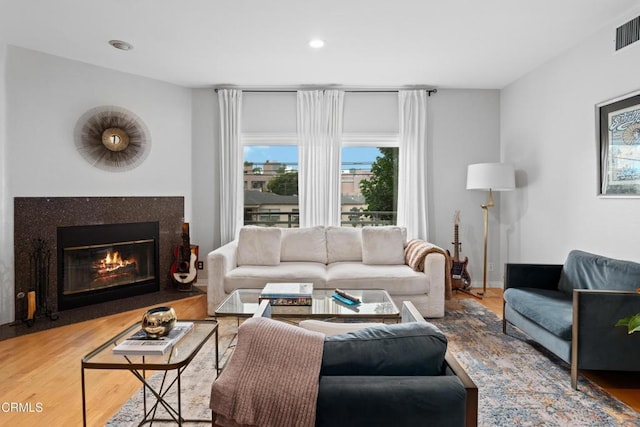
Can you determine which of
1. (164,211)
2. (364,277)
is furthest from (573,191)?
(164,211)

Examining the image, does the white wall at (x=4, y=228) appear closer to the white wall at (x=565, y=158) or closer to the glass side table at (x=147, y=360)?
the glass side table at (x=147, y=360)

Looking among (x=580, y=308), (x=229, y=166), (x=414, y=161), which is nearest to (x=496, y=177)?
(x=414, y=161)

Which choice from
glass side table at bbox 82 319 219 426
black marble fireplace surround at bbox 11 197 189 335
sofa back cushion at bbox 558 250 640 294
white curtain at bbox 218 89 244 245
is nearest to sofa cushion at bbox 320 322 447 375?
glass side table at bbox 82 319 219 426

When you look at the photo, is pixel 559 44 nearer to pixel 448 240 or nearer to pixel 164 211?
pixel 448 240

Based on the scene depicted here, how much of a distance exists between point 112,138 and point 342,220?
2840 millimetres

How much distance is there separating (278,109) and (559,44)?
3043 mm

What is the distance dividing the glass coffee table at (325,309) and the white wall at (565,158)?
1906 millimetres

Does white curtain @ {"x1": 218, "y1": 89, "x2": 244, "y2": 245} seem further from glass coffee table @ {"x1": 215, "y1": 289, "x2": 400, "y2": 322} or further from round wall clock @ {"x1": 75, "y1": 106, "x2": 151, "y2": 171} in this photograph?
glass coffee table @ {"x1": 215, "y1": 289, "x2": 400, "y2": 322}

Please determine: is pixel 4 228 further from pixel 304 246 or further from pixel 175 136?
pixel 304 246

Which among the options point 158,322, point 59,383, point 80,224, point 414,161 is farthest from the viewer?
point 414,161

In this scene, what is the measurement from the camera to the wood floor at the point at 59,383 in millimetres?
2109

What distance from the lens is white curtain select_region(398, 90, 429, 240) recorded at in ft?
15.8

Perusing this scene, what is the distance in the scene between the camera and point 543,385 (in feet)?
8.01

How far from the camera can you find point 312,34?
327 cm
